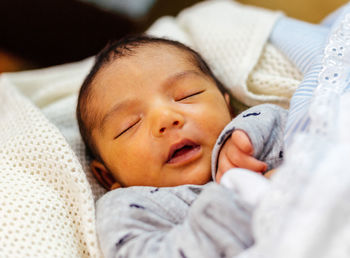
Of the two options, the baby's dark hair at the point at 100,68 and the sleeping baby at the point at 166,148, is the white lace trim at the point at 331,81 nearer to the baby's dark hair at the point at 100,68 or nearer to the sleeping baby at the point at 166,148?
the sleeping baby at the point at 166,148

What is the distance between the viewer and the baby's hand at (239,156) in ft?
2.50

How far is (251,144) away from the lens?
768 millimetres

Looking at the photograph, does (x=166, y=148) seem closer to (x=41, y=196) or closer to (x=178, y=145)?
(x=178, y=145)

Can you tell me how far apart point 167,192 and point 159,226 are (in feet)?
0.25

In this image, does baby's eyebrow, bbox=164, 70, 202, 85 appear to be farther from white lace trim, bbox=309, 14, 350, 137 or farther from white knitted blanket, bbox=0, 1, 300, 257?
white lace trim, bbox=309, 14, 350, 137

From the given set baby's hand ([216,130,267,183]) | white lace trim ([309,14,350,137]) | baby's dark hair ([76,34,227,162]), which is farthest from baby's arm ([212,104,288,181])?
baby's dark hair ([76,34,227,162])

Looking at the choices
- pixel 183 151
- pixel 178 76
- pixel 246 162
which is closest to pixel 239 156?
pixel 246 162

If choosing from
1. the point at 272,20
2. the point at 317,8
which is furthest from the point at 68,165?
the point at 317,8

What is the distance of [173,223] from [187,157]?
0.45 feet

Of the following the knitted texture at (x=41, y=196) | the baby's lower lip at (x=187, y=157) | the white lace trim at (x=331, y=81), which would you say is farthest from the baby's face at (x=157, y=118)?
the white lace trim at (x=331, y=81)

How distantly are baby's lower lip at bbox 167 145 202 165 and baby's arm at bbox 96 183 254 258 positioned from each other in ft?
0.17

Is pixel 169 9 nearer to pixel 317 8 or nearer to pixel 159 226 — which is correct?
pixel 317 8

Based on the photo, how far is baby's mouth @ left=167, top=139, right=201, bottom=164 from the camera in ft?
2.70

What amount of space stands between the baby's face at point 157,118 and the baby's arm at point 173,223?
5cm
